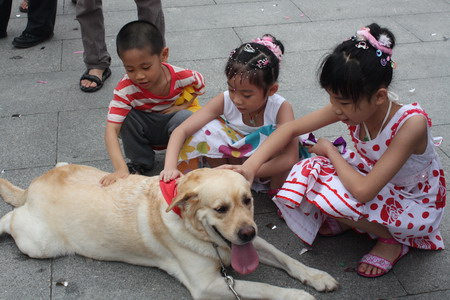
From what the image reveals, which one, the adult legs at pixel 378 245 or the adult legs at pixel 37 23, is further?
the adult legs at pixel 37 23

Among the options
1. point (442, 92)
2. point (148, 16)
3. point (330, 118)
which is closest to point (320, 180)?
point (330, 118)

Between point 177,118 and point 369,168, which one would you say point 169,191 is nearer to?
point 177,118

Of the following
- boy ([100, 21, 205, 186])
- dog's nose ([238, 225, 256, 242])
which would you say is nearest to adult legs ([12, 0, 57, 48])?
boy ([100, 21, 205, 186])

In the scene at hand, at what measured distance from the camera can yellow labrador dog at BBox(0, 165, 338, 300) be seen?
9.29 feet

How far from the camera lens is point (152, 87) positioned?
4.03m

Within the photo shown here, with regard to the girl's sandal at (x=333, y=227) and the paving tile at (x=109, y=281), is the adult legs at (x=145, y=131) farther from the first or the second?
the girl's sandal at (x=333, y=227)

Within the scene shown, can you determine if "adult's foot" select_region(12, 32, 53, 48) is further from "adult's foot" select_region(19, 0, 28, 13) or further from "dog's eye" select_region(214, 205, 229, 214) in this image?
Answer: "dog's eye" select_region(214, 205, 229, 214)

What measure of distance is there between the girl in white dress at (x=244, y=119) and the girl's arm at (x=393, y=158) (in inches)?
28.5

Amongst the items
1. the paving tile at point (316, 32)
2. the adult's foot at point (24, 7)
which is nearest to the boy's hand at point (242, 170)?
the paving tile at point (316, 32)

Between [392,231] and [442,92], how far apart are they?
258cm

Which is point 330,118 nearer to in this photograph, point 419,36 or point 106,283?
point 106,283

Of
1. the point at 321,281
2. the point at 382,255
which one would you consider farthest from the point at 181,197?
the point at 382,255

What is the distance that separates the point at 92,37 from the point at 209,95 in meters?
1.38

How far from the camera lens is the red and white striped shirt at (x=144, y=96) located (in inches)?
155
